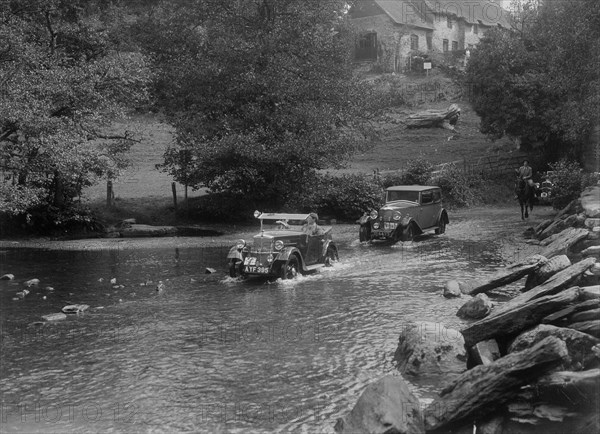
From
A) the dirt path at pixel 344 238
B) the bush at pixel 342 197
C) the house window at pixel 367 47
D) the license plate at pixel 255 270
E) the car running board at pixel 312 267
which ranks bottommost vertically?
the car running board at pixel 312 267

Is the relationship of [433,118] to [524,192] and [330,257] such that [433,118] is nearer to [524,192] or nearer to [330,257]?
[524,192]

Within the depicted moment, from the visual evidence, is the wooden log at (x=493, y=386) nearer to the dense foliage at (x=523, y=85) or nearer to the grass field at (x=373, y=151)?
the grass field at (x=373, y=151)

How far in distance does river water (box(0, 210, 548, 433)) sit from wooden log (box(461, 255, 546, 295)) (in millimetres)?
938

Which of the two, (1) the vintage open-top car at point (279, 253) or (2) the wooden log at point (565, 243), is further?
(1) the vintage open-top car at point (279, 253)

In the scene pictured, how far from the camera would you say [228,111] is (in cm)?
3306

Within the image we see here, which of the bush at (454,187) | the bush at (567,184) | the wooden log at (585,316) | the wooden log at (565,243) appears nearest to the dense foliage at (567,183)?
the bush at (567,184)

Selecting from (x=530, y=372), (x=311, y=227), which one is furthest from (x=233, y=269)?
(x=530, y=372)

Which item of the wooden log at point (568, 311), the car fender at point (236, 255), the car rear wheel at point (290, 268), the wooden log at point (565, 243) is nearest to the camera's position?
the wooden log at point (568, 311)

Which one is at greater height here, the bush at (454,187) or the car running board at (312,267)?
the bush at (454,187)

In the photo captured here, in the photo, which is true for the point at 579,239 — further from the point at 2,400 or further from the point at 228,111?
the point at 228,111

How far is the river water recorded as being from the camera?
9.34 metres

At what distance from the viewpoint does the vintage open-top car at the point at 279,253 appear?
18094 millimetres

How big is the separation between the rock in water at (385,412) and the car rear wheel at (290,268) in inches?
372

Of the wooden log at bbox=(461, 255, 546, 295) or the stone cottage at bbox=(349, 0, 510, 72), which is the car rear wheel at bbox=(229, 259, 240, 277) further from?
the stone cottage at bbox=(349, 0, 510, 72)
